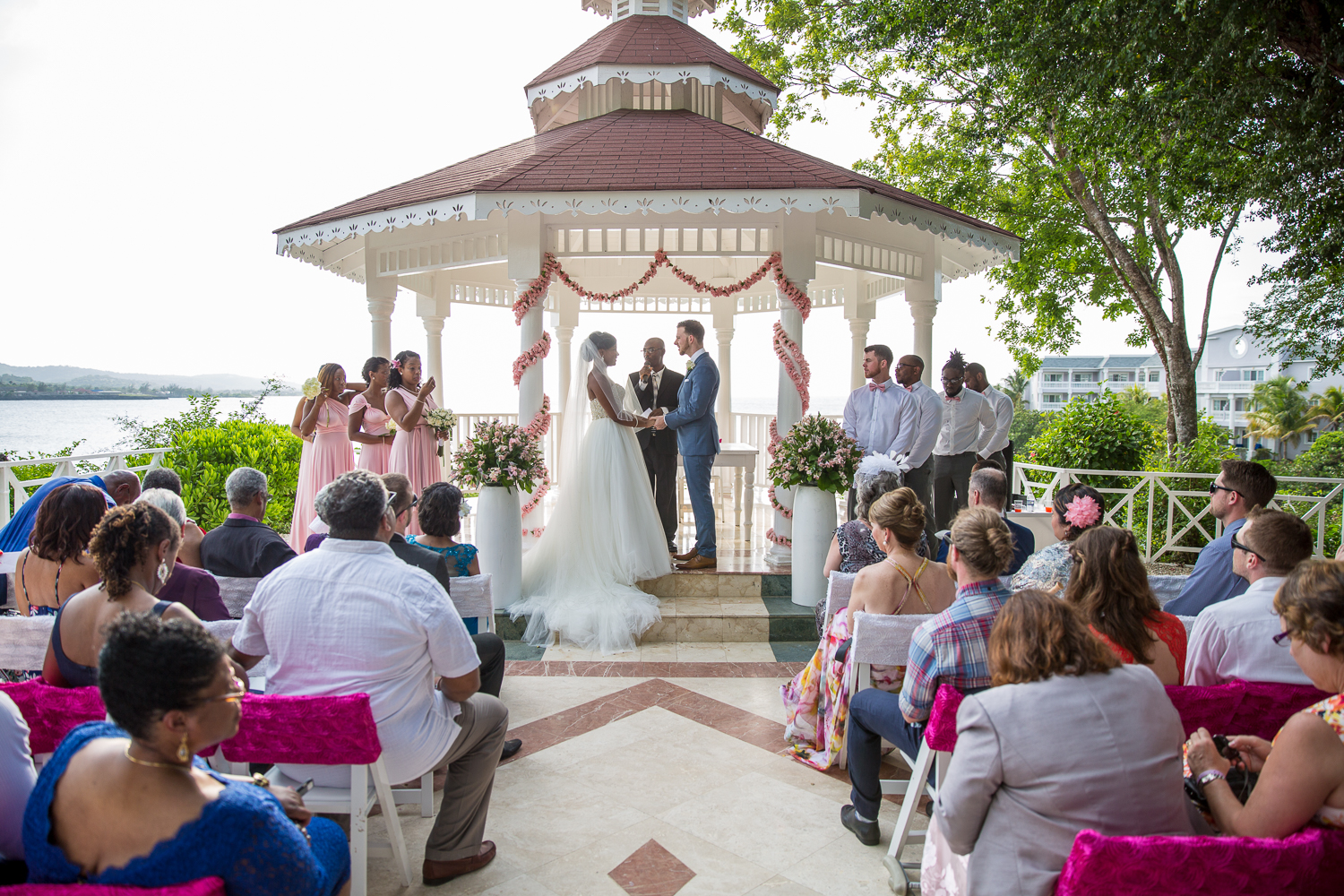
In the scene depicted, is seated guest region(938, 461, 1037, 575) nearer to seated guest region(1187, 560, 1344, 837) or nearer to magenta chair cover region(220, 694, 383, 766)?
seated guest region(1187, 560, 1344, 837)

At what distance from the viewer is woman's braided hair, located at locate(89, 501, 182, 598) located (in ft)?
8.59

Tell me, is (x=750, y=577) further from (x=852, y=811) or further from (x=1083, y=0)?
(x=1083, y=0)

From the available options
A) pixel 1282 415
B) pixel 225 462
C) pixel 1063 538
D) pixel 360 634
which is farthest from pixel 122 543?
pixel 1282 415

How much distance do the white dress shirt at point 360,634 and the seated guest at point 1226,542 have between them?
11.3ft

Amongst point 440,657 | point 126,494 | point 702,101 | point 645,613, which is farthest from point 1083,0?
point 126,494

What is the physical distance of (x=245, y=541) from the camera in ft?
13.2

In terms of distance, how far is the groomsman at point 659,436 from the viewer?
7.20m

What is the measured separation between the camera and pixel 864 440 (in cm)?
713

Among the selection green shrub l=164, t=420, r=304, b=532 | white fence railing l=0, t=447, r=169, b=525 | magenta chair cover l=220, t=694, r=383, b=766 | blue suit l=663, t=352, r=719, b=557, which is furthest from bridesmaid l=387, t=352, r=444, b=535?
magenta chair cover l=220, t=694, r=383, b=766

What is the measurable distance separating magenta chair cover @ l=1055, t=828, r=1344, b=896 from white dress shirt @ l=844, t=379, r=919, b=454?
519 cm

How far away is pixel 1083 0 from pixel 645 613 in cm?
703

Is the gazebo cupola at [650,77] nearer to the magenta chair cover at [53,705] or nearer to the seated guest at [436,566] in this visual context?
the seated guest at [436,566]

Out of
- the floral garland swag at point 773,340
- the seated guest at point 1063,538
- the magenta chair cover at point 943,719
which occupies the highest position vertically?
the floral garland swag at point 773,340

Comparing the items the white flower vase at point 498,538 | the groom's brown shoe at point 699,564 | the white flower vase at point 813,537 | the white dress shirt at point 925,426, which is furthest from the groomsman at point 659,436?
the white dress shirt at point 925,426
